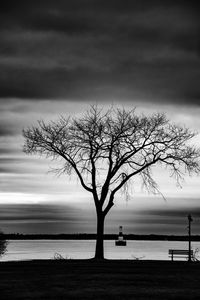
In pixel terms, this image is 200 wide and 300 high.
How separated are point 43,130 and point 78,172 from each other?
3.75 meters

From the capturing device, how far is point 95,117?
37.5 metres
